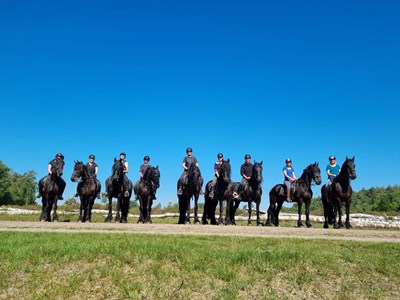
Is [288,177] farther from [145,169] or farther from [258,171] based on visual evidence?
[145,169]

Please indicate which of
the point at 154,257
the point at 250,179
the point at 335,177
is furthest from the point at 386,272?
the point at 250,179

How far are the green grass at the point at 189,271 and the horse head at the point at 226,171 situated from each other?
10871 mm

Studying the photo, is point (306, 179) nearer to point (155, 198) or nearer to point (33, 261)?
point (155, 198)

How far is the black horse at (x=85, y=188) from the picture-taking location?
66.9 feet

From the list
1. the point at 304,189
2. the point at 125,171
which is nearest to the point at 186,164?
the point at 125,171

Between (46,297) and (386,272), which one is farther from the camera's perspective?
(386,272)

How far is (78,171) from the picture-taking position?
20.5 m

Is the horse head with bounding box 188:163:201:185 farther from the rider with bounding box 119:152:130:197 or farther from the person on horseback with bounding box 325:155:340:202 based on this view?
the person on horseback with bounding box 325:155:340:202

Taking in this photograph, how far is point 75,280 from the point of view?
7.78 m

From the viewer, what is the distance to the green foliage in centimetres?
7850

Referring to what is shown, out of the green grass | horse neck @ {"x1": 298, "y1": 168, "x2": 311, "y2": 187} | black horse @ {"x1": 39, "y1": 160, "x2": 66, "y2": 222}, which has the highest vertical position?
horse neck @ {"x1": 298, "y1": 168, "x2": 311, "y2": 187}

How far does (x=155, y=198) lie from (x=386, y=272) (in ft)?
48.0

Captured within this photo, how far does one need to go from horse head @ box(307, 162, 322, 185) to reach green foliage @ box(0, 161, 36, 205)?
7255 centimetres

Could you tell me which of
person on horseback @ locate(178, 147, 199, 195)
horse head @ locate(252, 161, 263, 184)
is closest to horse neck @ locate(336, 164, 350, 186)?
horse head @ locate(252, 161, 263, 184)
